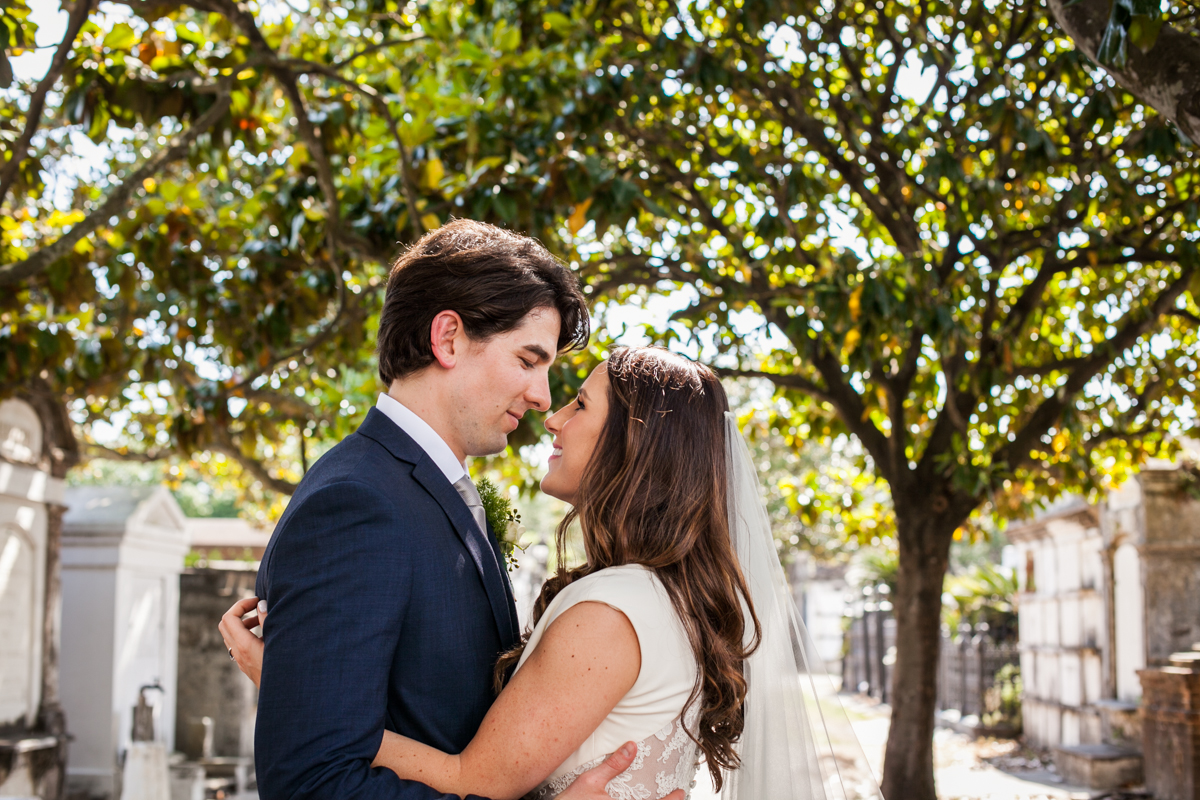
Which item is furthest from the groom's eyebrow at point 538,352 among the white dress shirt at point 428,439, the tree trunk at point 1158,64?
the tree trunk at point 1158,64

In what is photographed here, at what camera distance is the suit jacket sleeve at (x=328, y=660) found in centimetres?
167

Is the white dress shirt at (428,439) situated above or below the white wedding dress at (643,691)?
above

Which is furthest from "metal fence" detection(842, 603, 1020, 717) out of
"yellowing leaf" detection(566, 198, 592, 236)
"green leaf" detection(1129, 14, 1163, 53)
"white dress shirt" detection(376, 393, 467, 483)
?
"white dress shirt" detection(376, 393, 467, 483)

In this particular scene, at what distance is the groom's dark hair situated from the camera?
2102 millimetres

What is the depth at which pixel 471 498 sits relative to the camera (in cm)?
219

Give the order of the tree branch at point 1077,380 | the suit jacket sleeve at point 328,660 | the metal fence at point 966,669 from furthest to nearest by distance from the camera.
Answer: the metal fence at point 966,669 < the tree branch at point 1077,380 < the suit jacket sleeve at point 328,660

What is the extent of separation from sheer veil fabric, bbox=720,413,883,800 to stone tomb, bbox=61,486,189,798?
8.71 meters

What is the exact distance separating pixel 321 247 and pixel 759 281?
3.00 m

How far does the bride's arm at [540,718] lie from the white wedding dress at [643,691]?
2.3 inches

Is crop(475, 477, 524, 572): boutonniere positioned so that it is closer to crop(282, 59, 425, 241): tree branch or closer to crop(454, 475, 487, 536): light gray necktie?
crop(454, 475, 487, 536): light gray necktie

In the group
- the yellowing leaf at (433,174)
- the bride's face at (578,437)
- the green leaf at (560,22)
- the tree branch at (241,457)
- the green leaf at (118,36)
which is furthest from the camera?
the tree branch at (241,457)

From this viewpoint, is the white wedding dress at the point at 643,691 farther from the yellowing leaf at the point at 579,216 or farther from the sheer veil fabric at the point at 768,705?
the yellowing leaf at the point at 579,216

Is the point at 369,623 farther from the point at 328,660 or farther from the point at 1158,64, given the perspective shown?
the point at 1158,64

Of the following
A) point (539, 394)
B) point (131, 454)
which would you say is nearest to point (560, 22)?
point (539, 394)
